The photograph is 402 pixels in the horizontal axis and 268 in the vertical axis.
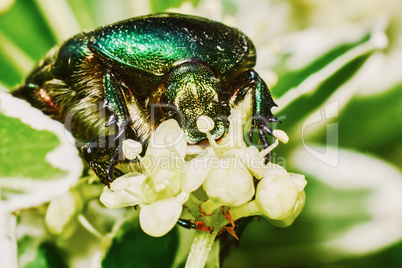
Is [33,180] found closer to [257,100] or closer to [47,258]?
[47,258]

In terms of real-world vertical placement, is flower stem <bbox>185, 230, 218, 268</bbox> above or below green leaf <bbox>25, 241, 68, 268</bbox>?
above

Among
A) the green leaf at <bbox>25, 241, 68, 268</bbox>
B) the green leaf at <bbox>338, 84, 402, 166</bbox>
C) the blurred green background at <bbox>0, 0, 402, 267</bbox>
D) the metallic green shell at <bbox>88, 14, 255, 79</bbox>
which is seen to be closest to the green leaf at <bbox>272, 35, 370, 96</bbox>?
the blurred green background at <bbox>0, 0, 402, 267</bbox>

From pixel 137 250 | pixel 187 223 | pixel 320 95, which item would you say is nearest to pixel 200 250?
pixel 187 223

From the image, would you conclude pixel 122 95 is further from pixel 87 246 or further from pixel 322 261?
pixel 322 261

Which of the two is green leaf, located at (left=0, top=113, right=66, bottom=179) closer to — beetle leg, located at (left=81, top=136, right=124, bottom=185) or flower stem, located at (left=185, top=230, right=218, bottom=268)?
beetle leg, located at (left=81, top=136, right=124, bottom=185)

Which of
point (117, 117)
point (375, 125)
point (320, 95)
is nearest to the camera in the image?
point (117, 117)

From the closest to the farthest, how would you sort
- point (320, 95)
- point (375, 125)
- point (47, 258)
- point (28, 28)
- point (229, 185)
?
point (229, 185), point (47, 258), point (320, 95), point (375, 125), point (28, 28)

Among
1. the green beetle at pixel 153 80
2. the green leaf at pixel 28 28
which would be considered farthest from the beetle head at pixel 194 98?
the green leaf at pixel 28 28
